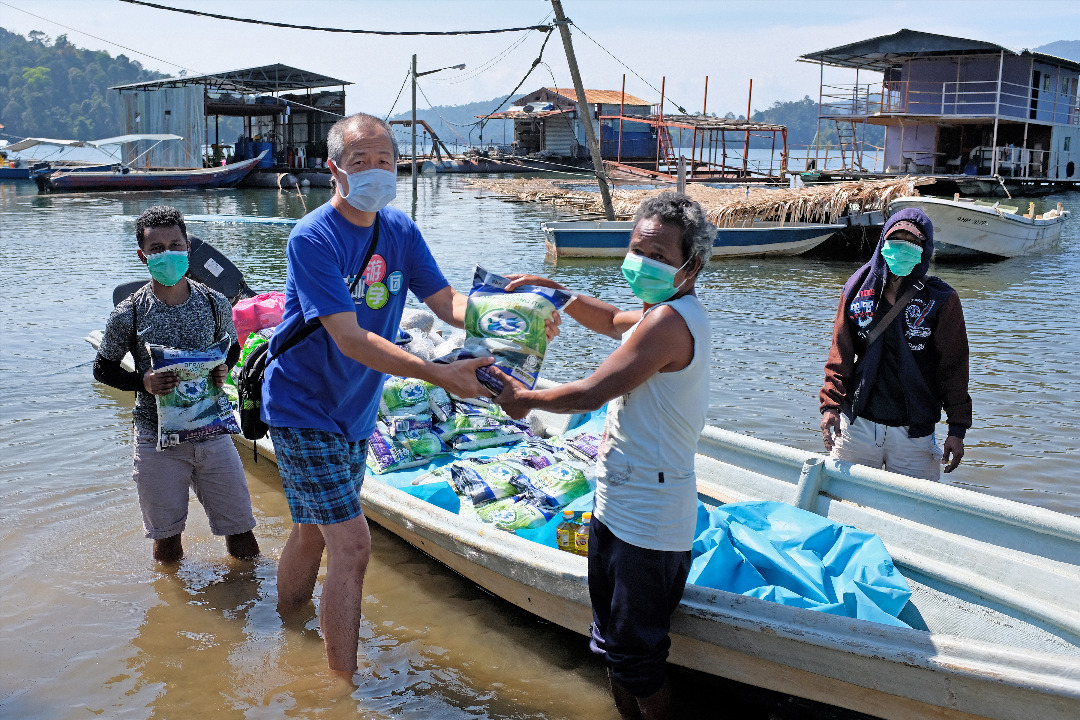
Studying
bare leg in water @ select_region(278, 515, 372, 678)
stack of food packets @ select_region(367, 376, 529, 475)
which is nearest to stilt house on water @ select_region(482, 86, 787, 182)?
stack of food packets @ select_region(367, 376, 529, 475)

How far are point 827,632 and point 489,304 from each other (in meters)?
1.66

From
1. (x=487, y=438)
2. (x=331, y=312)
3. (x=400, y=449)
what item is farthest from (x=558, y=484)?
(x=331, y=312)

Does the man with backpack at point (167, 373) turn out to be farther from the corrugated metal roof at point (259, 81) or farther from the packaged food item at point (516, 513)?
the corrugated metal roof at point (259, 81)

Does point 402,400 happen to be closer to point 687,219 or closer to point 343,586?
point 343,586

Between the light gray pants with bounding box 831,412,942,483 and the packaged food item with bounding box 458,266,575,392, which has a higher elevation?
the packaged food item with bounding box 458,266,575,392

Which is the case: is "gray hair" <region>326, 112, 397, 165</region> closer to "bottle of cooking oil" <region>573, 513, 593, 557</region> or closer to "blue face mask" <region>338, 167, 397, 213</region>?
"blue face mask" <region>338, 167, 397, 213</region>

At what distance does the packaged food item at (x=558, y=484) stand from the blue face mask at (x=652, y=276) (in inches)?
78.0

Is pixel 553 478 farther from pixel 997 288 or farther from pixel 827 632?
pixel 997 288

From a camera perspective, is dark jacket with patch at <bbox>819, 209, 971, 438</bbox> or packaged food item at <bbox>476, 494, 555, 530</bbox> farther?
packaged food item at <bbox>476, 494, 555, 530</bbox>

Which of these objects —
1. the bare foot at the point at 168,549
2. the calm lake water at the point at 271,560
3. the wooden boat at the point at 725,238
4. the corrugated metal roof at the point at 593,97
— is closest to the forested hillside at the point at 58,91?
the corrugated metal roof at the point at 593,97

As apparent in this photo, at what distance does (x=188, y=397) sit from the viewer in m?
4.18

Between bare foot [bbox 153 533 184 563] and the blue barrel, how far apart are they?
42297 millimetres

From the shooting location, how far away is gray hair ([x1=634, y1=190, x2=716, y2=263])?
287 centimetres

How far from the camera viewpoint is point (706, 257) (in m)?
2.91
